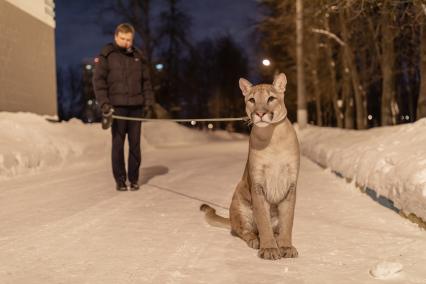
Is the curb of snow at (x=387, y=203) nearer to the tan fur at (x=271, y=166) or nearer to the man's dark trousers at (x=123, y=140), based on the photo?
the tan fur at (x=271, y=166)

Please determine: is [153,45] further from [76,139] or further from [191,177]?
[191,177]

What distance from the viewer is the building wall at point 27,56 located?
40.2 ft

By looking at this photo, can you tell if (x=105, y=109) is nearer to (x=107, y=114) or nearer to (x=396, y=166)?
(x=107, y=114)

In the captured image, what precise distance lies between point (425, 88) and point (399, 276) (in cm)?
942

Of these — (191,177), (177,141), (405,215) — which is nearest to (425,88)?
(191,177)

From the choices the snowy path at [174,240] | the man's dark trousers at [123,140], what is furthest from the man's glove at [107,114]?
the snowy path at [174,240]

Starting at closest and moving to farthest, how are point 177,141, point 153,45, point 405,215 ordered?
point 405,215, point 177,141, point 153,45

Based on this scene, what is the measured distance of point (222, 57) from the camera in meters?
56.6

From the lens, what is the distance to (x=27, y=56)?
13.5m

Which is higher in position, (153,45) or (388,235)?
(153,45)

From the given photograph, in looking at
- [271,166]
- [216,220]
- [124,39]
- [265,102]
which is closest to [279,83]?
[265,102]

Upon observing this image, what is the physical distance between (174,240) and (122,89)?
3.39 m

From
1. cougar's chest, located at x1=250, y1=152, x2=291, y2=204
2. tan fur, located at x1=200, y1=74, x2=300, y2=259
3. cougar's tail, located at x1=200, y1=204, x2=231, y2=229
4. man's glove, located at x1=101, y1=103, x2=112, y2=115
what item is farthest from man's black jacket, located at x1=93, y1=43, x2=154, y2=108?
cougar's chest, located at x1=250, y1=152, x2=291, y2=204

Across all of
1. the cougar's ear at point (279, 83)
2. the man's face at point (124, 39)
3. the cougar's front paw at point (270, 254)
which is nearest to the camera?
the cougar's front paw at point (270, 254)
